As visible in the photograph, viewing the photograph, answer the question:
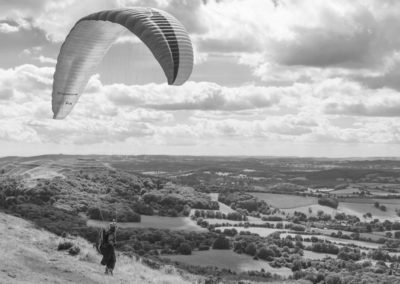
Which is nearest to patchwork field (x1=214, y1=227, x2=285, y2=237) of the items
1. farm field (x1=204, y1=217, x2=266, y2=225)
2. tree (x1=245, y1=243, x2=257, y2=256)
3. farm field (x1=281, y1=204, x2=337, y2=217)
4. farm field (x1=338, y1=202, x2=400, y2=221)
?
farm field (x1=204, y1=217, x2=266, y2=225)

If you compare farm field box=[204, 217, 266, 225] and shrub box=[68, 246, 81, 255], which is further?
farm field box=[204, 217, 266, 225]

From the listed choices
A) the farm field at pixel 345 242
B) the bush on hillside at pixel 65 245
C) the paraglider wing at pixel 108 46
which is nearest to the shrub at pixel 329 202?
the farm field at pixel 345 242

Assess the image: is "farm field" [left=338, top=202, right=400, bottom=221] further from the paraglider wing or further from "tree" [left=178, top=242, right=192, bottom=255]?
the paraglider wing

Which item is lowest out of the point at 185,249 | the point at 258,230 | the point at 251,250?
the point at 258,230

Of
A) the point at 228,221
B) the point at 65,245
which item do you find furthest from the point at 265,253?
the point at 65,245

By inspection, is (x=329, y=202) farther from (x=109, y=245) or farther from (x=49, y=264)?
(x=49, y=264)

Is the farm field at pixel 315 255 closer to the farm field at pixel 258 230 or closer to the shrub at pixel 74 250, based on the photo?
the farm field at pixel 258 230
